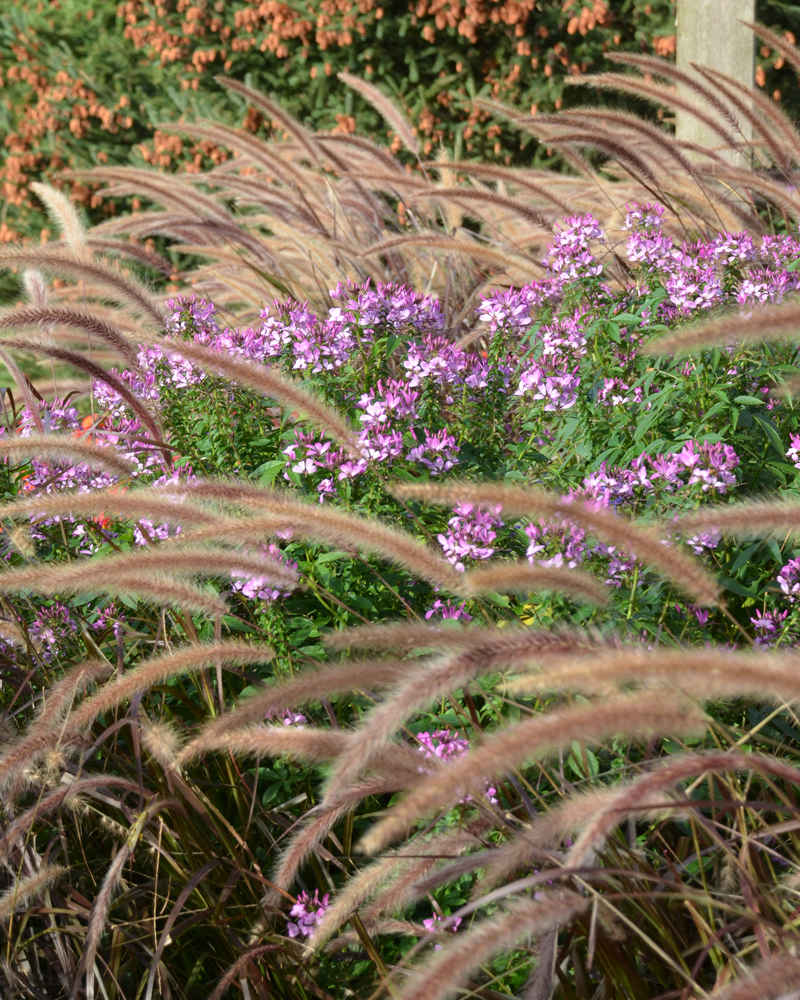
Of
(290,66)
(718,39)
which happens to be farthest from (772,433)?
(290,66)

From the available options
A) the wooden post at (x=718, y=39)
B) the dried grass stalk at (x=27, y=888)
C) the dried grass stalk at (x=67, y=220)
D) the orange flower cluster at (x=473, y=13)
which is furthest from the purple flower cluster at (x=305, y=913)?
the orange flower cluster at (x=473, y=13)

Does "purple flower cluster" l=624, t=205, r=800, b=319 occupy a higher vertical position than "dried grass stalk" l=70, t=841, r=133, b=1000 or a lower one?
higher

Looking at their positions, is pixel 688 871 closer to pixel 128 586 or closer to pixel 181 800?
pixel 181 800

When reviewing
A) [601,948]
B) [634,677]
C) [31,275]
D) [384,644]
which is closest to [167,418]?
[31,275]

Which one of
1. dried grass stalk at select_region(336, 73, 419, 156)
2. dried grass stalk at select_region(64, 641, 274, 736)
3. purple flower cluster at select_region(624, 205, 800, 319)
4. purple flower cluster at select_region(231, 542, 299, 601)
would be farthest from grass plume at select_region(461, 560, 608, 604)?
dried grass stalk at select_region(336, 73, 419, 156)

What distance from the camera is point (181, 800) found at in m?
2.05

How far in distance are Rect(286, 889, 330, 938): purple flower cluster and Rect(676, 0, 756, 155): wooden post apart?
484 cm

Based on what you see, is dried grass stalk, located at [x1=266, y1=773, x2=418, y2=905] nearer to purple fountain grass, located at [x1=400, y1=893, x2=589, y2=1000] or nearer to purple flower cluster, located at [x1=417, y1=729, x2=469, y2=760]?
purple flower cluster, located at [x1=417, y1=729, x2=469, y2=760]

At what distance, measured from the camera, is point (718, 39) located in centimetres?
562

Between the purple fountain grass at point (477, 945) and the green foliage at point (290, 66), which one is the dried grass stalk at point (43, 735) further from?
the green foliage at point (290, 66)

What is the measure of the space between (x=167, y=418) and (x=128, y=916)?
1.40m

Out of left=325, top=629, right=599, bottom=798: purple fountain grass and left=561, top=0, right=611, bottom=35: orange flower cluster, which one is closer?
left=325, top=629, right=599, bottom=798: purple fountain grass

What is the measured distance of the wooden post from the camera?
557 centimetres

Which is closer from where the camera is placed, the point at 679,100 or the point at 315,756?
the point at 315,756
